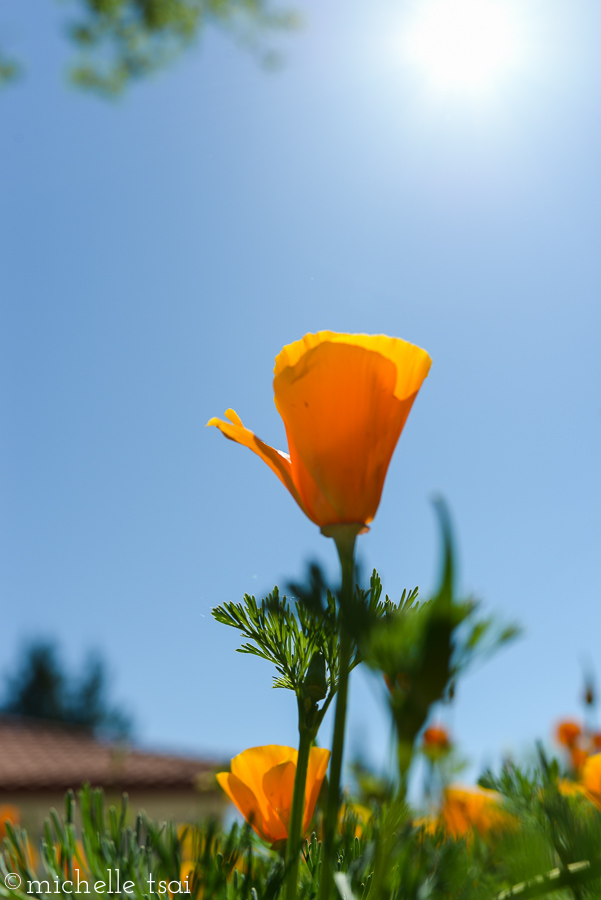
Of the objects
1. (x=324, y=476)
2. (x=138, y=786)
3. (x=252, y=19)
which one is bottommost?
(x=138, y=786)

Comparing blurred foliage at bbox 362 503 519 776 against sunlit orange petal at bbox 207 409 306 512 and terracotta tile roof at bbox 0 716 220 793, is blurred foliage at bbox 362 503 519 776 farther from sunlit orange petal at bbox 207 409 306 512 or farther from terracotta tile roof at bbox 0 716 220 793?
terracotta tile roof at bbox 0 716 220 793

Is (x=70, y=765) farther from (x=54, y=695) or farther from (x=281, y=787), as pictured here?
(x=54, y=695)

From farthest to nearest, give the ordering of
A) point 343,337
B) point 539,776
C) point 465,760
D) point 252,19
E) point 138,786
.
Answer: point 138,786
point 252,19
point 465,760
point 539,776
point 343,337

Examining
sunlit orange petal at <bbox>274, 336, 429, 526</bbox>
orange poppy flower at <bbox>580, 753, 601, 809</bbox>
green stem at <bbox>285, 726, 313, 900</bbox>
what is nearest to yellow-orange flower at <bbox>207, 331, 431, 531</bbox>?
sunlit orange petal at <bbox>274, 336, 429, 526</bbox>

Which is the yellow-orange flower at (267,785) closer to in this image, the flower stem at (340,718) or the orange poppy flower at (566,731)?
the flower stem at (340,718)

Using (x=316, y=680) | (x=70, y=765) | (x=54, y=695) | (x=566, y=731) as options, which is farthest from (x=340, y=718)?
(x=54, y=695)

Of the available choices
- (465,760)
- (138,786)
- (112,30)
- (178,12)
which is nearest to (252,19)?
(178,12)

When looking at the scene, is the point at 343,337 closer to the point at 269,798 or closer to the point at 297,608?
the point at 297,608

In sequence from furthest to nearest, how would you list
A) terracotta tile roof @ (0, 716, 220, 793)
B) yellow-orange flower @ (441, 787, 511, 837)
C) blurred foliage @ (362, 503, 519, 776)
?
terracotta tile roof @ (0, 716, 220, 793) → yellow-orange flower @ (441, 787, 511, 837) → blurred foliage @ (362, 503, 519, 776)
